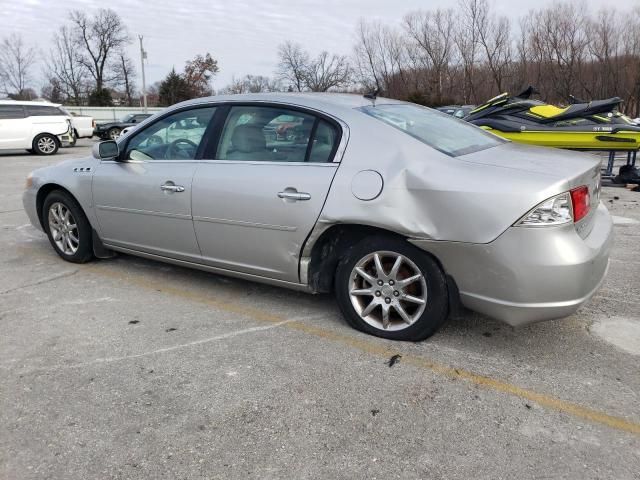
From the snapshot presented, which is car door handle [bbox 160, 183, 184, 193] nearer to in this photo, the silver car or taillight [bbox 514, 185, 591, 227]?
the silver car

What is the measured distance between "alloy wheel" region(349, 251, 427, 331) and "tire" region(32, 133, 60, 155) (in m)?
17.2

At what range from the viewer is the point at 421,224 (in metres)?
2.99

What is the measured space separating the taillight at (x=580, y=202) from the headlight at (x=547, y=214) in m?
0.09

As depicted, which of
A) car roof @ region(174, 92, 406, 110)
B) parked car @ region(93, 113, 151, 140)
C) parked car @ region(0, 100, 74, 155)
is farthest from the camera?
parked car @ region(93, 113, 151, 140)

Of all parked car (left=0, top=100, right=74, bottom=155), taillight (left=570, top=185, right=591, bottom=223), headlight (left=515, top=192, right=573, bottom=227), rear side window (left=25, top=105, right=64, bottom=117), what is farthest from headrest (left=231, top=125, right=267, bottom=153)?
rear side window (left=25, top=105, right=64, bottom=117)

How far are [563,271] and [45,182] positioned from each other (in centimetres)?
443

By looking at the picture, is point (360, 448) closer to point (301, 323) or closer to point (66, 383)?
point (301, 323)

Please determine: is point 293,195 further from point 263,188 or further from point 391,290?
point 391,290

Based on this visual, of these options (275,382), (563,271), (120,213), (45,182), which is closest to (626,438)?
(563,271)

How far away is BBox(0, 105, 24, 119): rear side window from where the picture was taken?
1683 cm

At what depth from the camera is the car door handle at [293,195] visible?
3.35 meters

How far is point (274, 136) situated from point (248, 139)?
9.0 inches

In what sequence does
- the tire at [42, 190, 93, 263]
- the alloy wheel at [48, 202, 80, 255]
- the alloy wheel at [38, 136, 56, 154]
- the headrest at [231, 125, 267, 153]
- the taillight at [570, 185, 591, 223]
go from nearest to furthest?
1. the taillight at [570, 185, 591, 223]
2. the headrest at [231, 125, 267, 153]
3. the tire at [42, 190, 93, 263]
4. the alloy wheel at [48, 202, 80, 255]
5. the alloy wheel at [38, 136, 56, 154]

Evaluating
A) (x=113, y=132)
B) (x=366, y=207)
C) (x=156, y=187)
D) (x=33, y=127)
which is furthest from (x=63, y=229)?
(x=113, y=132)
